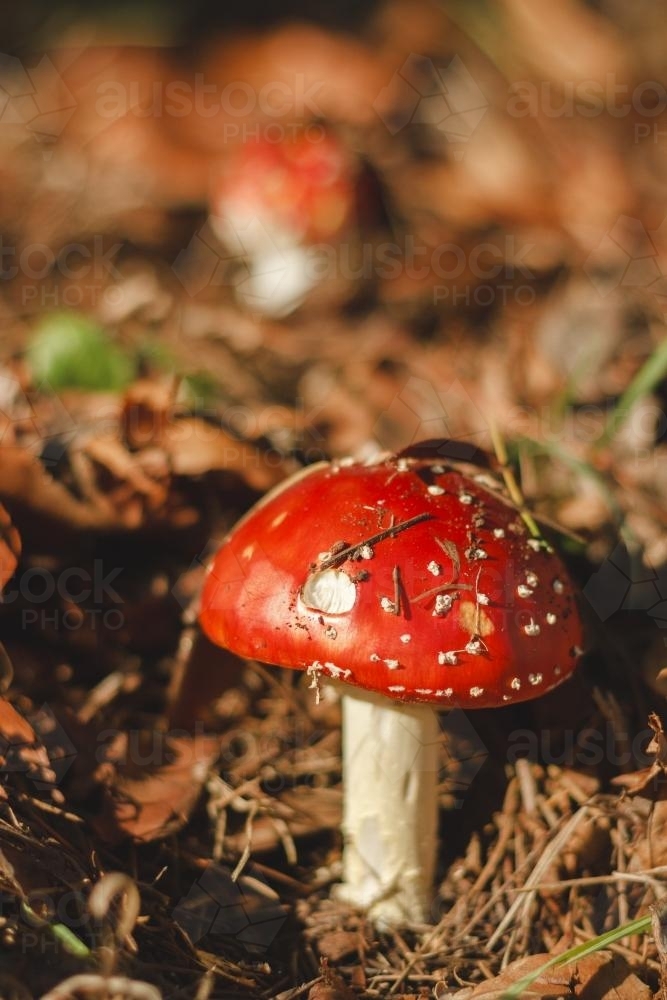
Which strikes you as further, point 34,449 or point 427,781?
point 34,449

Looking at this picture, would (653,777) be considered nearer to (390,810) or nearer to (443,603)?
(390,810)

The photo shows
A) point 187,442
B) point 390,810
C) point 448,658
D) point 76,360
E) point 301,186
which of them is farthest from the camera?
point 301,186

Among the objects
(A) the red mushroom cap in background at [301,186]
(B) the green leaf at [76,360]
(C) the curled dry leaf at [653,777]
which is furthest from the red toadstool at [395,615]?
(A) the red mushroom cap in background at [301,186]

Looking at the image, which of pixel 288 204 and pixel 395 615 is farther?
pixel 288 204

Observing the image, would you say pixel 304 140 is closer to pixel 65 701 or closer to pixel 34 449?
pixel 34 449

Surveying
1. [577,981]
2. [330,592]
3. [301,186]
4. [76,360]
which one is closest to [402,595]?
[330,592]

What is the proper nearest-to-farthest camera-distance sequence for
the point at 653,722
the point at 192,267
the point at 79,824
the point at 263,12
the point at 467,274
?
the point at 653,722
the point at 79,824
the point at 467,274
the point at 192,267
the point at 263,12

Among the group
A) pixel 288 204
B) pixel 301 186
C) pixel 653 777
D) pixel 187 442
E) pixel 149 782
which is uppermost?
pixel 301 186

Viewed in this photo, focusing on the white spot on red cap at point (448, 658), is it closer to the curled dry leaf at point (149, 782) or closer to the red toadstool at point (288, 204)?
the curled dry leaf at point (149, 782)

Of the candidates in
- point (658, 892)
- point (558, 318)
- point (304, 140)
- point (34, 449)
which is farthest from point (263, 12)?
point (658, 892)
